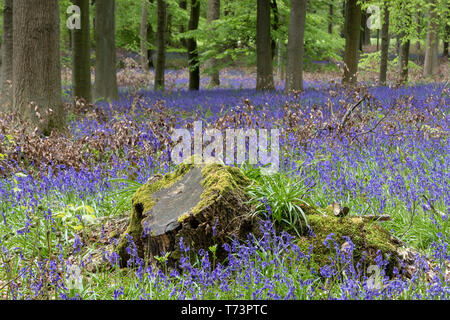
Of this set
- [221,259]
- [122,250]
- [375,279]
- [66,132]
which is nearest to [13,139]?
[66,132]

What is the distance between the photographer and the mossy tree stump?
11.8 ft

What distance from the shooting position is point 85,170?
5.85m

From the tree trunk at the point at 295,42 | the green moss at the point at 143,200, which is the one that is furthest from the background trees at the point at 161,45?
the green moss at the point at 143,200

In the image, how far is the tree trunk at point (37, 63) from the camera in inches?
305

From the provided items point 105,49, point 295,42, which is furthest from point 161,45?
point 295,42

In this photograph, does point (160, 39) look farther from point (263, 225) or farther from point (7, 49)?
point (263, 225)

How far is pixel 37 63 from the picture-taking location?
7.89 metres

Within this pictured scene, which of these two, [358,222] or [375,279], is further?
[358,222]

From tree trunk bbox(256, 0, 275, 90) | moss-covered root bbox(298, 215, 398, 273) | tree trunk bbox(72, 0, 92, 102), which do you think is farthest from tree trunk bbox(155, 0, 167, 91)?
moss-covered root bbox(298, 215, 398, 273)

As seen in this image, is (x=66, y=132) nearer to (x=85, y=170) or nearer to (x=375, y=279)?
(x=85, y=170)

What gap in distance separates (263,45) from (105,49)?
513cm

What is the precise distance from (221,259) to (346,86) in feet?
28.5

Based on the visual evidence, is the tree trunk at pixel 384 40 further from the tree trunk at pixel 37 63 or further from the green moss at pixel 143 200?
the green moss at pixel 143 200
